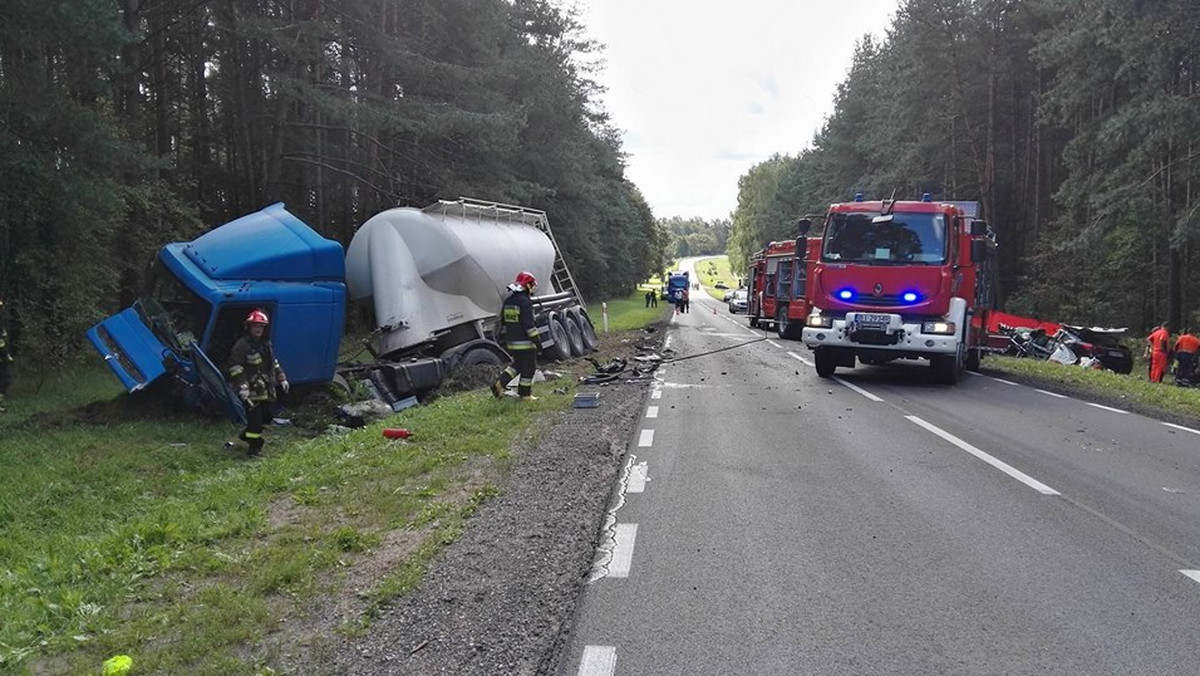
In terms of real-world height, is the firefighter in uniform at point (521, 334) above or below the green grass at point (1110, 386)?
above

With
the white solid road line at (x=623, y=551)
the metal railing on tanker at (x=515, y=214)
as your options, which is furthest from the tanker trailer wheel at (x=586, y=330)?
the white solid road line at (x=623, y=551)

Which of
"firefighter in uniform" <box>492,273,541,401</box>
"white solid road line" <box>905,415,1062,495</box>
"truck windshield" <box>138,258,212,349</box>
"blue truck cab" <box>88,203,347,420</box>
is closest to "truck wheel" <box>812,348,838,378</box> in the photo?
"white solid road line" <box>905,415,1062,495</box>

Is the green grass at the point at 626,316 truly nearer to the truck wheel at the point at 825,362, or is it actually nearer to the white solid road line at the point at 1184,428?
the truck wheel at the point at 825,362

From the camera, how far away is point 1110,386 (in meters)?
14.9

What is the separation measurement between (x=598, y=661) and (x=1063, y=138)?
135 ft

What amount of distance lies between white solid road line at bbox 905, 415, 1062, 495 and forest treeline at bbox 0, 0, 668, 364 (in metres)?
12.7

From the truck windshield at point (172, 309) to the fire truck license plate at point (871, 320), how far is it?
9814 mm

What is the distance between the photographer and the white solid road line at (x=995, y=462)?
6.89 meters

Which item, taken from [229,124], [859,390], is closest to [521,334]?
[859,390]

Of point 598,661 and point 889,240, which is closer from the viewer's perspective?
point 598,661

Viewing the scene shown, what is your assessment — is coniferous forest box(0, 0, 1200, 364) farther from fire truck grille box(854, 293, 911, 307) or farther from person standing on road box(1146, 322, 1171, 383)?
fire truck grille box(854, 293, 911, 307)

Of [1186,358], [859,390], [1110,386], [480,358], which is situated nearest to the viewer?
[859,390]

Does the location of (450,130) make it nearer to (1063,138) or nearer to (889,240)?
(889,240)

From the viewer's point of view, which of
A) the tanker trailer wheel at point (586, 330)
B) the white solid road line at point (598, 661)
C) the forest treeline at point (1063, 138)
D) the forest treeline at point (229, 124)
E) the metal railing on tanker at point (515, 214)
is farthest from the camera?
the forest treeline at point (1063, 138)
